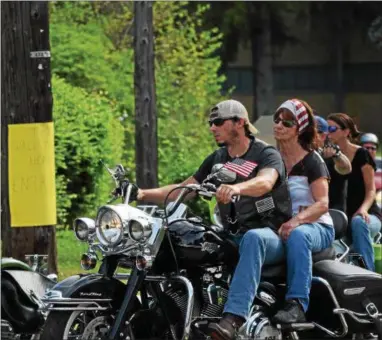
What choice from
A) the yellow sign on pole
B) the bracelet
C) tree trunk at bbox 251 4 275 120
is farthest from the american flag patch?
tree trunk at bbox 251 4 275 120

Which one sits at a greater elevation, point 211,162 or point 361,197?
point 211,162

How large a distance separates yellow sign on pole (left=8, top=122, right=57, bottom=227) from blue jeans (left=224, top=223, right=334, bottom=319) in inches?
85.2

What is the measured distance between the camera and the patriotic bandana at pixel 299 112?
27.6ft

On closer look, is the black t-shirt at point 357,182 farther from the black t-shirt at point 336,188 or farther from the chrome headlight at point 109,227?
the chrome headlight at point 109,227

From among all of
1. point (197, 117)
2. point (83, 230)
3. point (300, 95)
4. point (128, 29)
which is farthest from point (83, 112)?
point (300, 95)

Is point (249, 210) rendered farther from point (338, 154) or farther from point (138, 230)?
point (338, 154)

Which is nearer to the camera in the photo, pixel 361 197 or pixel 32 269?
pixel 32 269

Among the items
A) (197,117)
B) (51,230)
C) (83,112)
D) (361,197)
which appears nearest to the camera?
(51,230)

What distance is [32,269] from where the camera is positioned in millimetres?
8383

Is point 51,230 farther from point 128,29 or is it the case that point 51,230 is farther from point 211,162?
point 128,29

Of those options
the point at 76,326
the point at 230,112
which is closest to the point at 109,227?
the point at 76,326

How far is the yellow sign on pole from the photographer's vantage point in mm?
9289

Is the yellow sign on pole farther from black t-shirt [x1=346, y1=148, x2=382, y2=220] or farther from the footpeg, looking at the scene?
black t-shirt [x1=346, y1=148, x2=382, y2=220]

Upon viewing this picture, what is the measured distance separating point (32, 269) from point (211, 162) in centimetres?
136
